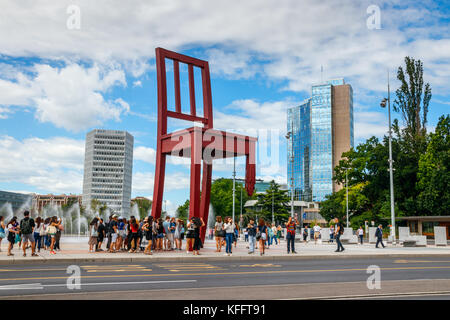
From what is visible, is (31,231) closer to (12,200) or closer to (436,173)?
(436,173)

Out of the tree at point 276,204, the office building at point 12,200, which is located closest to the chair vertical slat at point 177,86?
the tree at point 276,204

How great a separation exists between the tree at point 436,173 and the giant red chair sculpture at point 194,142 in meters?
34.6

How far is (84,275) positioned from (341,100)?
476 feet

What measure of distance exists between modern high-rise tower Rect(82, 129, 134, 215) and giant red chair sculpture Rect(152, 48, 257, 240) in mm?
157002

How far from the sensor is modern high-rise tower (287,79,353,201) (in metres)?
146

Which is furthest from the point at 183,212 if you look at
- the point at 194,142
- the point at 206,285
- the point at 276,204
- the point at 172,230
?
the point at 206,285

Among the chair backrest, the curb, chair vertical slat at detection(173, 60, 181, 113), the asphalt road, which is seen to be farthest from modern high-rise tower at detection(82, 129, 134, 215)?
the asphalt road

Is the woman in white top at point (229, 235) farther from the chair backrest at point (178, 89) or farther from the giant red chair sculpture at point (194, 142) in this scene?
the chair backrest at point (178, 89)

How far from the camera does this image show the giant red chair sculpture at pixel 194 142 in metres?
16.7

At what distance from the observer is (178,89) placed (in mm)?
18219

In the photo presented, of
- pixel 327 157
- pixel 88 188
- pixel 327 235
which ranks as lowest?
pixel 327 235
